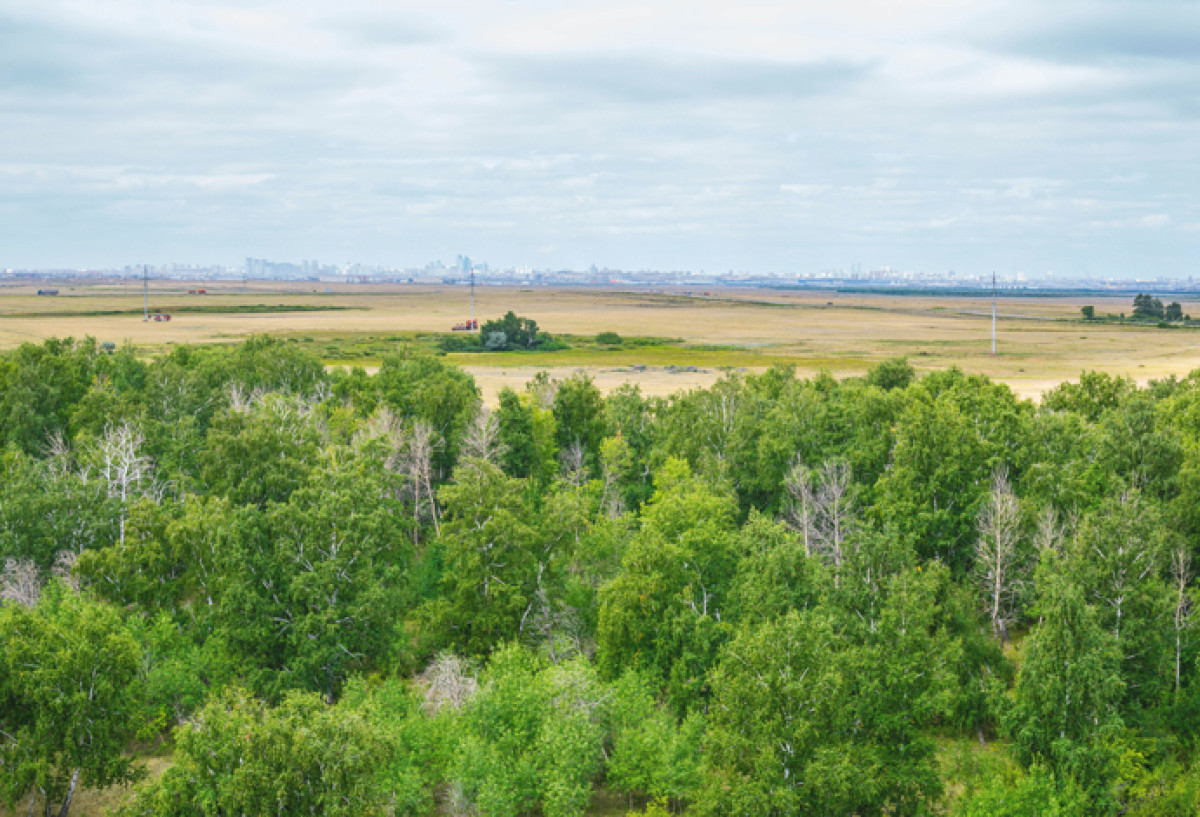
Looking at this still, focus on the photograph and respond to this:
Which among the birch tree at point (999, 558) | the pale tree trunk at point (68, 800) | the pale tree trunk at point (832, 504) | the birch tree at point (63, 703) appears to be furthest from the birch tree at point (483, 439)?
the birch tree at point (999, 558)

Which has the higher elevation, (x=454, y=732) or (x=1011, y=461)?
(x=1011, y=461)

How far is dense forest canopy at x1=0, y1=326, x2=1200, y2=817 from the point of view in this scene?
30.3 meters

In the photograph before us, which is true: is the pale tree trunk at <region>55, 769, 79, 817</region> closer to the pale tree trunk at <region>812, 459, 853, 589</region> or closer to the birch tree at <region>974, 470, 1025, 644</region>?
the pale tree trunk at <region>812, 459, 853, 589</region>

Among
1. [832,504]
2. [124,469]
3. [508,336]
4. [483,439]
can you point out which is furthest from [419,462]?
[508,336]

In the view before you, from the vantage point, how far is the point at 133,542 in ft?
144

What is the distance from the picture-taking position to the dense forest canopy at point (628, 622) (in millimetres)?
30328

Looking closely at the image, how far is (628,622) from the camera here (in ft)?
128

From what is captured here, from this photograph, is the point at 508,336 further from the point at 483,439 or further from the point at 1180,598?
the point at 1180,598

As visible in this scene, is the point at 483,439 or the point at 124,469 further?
the point at 483,439

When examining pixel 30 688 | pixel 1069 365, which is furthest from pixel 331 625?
pixel 1069 365

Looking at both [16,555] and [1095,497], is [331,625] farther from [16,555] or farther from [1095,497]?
[1095,497]

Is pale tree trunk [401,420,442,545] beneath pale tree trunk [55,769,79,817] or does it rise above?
above

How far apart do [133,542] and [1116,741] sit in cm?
4042

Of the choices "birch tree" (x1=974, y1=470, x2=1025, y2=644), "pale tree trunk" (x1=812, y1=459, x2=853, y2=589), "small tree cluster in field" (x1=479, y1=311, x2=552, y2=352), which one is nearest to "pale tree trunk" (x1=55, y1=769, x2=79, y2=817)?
"pale tree trunk" (x1=812, y1=459, x2=853, y2=589)
